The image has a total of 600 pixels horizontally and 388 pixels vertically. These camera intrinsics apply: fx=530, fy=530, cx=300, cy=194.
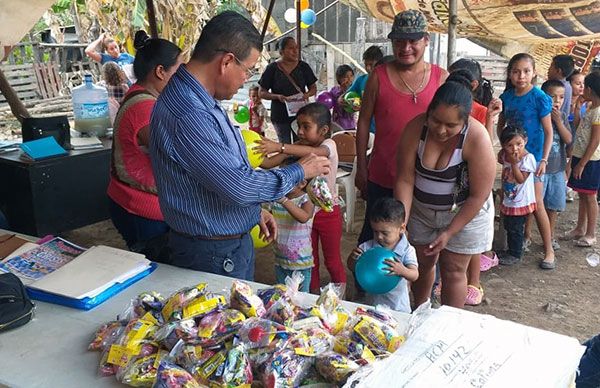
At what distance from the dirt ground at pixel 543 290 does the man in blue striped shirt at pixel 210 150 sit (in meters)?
2.19

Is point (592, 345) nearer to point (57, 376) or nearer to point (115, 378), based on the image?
point (115, 378)

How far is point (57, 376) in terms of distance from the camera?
4.91 feet

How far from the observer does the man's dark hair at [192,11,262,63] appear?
5.92ft

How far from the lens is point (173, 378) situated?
127 centimetres

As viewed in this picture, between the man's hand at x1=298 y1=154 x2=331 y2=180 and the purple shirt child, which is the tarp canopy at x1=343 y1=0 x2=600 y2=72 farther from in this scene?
the man's hand at x1=298 y1=154 x2=331 y2=180

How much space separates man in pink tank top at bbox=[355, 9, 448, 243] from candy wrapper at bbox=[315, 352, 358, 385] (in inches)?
76.3

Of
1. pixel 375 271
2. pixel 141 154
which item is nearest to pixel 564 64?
pixel 375 271

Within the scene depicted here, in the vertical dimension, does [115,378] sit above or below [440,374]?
below

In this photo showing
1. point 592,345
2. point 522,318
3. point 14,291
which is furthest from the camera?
point 522,318

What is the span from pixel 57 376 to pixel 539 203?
3784 millimetres

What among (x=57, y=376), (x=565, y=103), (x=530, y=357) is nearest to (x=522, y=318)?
(x=565, y=103)

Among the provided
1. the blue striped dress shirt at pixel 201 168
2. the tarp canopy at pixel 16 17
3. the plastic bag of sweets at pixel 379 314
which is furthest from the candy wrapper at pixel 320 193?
the tarp canopy at pixel 16 17

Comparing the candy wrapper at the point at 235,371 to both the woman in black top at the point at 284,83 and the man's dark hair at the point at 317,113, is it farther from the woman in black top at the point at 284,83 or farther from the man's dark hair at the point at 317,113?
the woman in black top at the point at 284,83

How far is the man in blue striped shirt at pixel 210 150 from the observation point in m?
1.80
